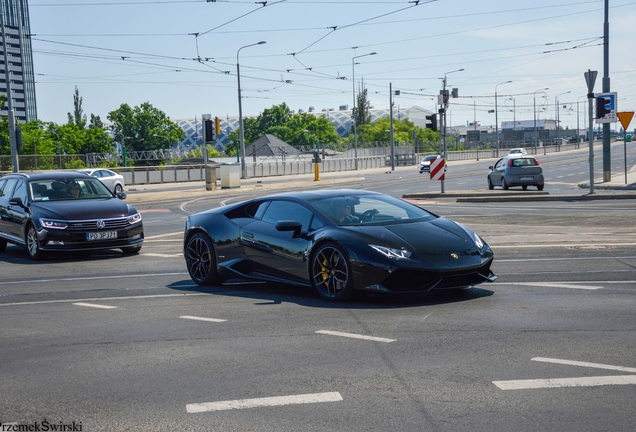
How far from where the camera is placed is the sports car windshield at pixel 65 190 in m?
14.6

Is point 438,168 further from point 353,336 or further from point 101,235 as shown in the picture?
point 353,336

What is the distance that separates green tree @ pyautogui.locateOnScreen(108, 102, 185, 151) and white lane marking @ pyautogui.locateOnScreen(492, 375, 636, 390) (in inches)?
4614

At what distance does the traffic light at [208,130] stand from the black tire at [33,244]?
81.5ft

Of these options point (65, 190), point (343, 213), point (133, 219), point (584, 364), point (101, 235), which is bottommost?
point (584, 364)

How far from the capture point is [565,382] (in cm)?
520

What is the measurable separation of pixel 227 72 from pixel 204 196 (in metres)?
16.8

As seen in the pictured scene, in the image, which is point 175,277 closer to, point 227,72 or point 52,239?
point 52,239

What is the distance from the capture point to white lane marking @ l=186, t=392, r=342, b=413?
16.1ft

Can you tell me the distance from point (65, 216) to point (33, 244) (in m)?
0.86

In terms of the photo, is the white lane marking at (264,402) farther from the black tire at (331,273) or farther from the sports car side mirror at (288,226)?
the sports car side mirror at (288,226)

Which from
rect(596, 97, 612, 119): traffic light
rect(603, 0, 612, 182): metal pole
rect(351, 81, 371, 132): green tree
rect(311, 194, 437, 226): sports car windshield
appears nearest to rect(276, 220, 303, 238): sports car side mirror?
rect(311, 194, 437, 226): sports car windshield

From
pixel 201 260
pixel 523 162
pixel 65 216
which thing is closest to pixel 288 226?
pixel 201 260

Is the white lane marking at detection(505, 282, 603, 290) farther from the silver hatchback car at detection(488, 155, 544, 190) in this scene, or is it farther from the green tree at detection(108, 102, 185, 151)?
the green tree at detection(108, 102, 185, 151)

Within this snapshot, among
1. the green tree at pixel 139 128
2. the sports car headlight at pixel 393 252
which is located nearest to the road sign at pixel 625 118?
the sports car headlight at pixel 393 252
